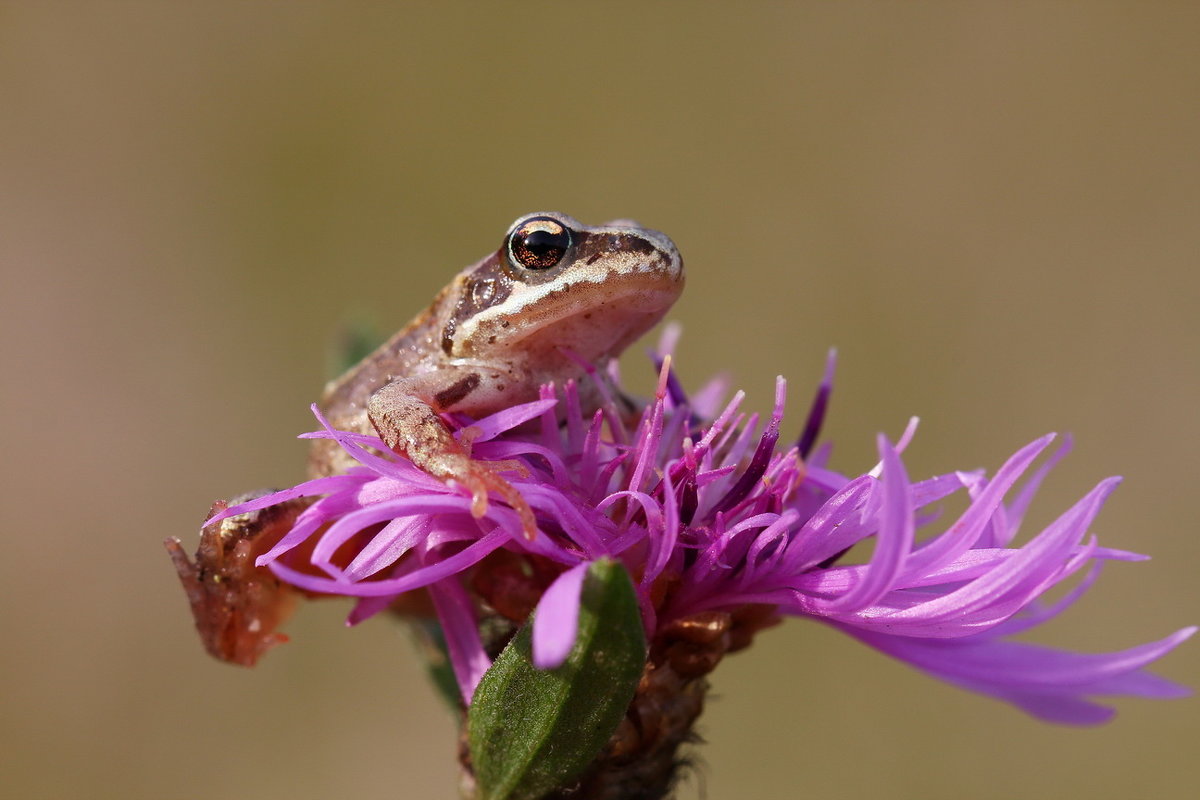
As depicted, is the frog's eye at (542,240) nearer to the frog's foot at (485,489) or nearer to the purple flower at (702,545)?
the purple flower at (702,545)

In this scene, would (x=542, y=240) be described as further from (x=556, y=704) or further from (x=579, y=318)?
(x=556, y=704)

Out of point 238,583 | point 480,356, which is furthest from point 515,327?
point 238,583

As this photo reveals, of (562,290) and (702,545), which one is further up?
(562,290)

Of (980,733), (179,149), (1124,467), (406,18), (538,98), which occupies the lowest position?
(980,733)

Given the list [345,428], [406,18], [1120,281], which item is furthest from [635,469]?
[406,18]

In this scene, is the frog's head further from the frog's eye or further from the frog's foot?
the frog's foot

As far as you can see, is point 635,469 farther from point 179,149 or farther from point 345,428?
point 179,149
